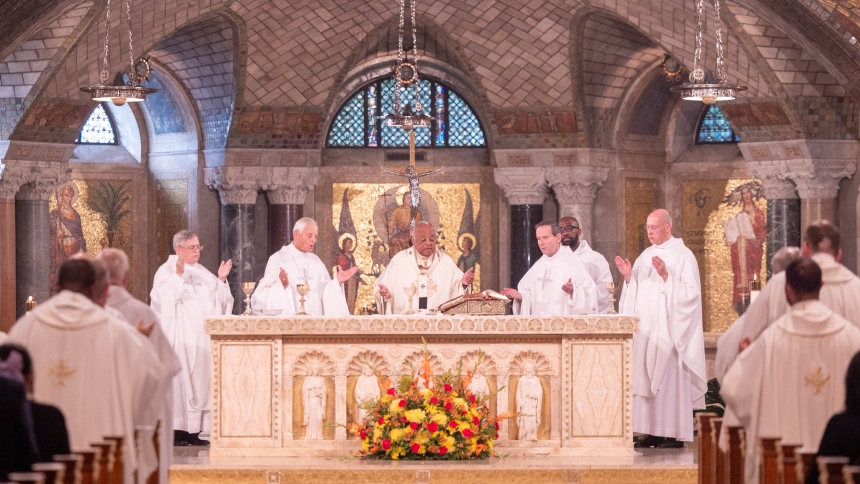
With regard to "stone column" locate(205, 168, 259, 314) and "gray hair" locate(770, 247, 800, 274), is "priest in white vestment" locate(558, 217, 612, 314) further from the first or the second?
"stone column" locate(205, 168, 259, 314)

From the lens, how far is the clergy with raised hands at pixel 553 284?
456 inches

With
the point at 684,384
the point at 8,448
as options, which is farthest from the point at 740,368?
the point at 684,384

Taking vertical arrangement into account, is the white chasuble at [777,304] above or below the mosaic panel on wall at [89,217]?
below

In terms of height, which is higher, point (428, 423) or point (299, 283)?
point (299, 283)

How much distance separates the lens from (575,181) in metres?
17.0

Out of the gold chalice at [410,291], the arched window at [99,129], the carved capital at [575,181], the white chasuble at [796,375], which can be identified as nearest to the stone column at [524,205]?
the carved capital at [575,181]

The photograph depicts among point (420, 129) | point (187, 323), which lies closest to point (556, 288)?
point (187, 323)

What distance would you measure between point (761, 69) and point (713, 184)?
2829 millimetres

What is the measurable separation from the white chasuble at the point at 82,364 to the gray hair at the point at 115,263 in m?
0.85

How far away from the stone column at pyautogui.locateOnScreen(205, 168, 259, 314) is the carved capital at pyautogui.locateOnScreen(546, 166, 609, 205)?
3465 mm

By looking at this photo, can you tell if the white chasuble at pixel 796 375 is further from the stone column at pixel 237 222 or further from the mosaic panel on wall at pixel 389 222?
the mosaic panel on wall at pixel 389 222

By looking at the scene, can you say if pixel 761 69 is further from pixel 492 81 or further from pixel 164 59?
pixel 164 59

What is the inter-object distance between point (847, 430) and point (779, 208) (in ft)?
32.1

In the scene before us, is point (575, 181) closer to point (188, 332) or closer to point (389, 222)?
point (389, 222)
